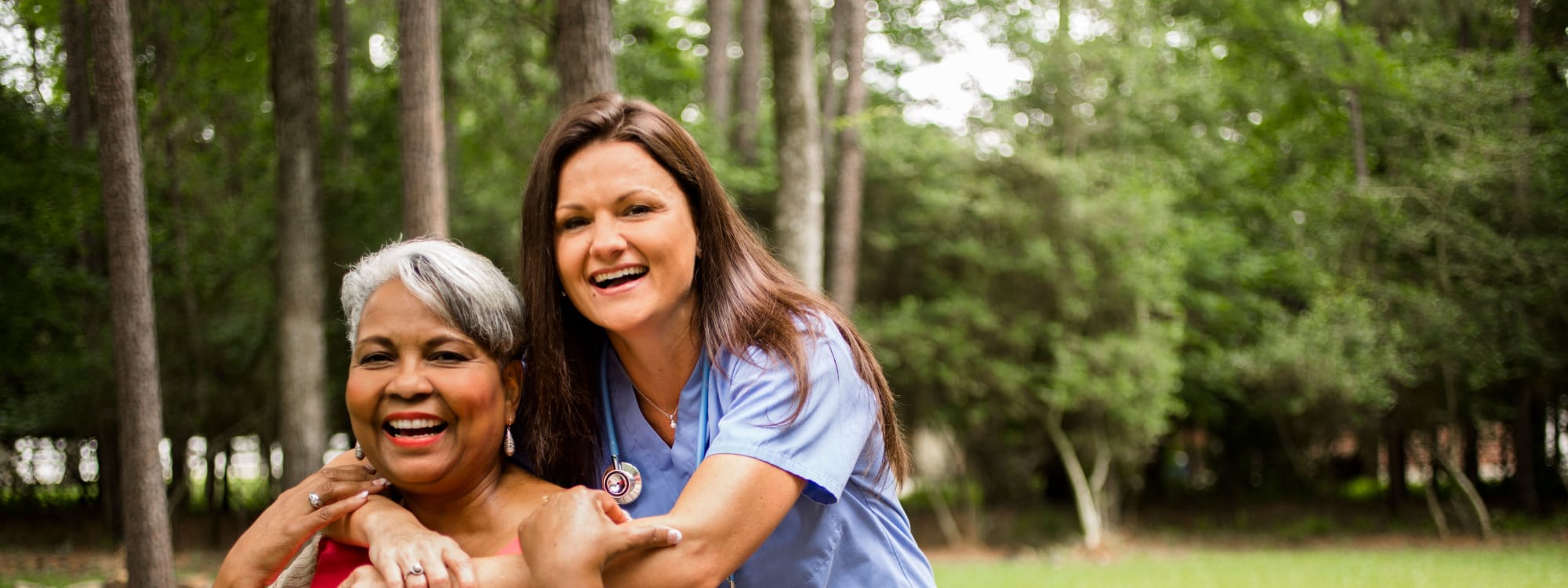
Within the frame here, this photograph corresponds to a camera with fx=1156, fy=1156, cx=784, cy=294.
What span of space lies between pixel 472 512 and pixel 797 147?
9184 mm

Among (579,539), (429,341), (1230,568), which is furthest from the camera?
(1230,568)

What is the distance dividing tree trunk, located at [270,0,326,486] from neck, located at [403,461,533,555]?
10.3 m

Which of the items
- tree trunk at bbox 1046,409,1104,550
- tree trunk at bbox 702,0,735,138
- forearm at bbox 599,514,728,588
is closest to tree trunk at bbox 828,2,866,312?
tree trunk at bbox 702,0,735,138

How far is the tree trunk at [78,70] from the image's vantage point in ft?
34.9

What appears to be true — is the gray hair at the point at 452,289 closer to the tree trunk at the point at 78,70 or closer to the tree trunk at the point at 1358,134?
the tree trunk at the point at 78,70

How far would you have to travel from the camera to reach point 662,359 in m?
2.36

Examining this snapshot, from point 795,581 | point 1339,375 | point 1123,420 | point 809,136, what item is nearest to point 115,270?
point 795,581

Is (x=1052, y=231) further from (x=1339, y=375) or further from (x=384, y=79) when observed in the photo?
(x=384, y=79)

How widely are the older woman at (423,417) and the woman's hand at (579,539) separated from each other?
1.31ft

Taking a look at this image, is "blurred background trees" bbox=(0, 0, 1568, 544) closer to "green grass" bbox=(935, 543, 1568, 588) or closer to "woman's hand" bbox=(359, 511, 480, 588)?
"green grass" bbox=(935, 543, 1568, 588)

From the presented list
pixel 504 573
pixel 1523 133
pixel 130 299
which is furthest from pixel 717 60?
pixel 504 573

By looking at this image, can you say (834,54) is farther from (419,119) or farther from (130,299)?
(130,299)

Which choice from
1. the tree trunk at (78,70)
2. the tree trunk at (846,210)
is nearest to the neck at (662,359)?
the tree trunk at (78,70)

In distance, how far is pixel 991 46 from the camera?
65.3 feet
